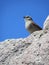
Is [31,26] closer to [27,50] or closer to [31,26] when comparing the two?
[31,26]

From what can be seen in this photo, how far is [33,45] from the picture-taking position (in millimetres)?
7527

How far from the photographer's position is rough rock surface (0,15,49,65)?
6.94m

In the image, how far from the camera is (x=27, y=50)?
751 centimetres

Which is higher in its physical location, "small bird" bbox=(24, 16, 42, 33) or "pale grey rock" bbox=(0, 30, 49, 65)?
"small bird" bbox=(24, 16, 42, 33)

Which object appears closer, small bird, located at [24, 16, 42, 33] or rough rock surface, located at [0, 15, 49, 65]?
rough rock surface, located at [0, 15, 49, 65]

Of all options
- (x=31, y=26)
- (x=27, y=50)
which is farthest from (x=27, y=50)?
(x=31, y=26)

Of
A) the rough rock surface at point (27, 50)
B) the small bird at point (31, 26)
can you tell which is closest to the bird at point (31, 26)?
the small bird at point (31, 26)

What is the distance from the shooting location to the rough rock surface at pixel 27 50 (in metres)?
6.94

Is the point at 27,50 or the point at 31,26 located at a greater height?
the point at 31,26

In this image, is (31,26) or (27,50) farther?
(31,26)

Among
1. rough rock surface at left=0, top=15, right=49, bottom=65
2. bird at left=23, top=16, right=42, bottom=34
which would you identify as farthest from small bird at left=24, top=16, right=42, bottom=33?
rough rock surface at left=0, top=15, right=49, bottom=65

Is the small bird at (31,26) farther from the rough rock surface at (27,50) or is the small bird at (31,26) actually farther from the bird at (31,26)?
the rough rock surface at (27,50)

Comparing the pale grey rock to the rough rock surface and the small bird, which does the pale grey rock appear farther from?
the small bird

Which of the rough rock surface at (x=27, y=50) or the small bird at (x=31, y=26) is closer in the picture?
the rough rock surface at (x=27, y=50)
